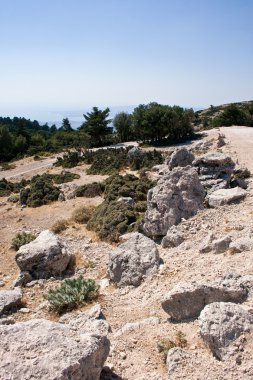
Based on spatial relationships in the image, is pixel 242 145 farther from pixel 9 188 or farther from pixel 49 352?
pixel 49 352

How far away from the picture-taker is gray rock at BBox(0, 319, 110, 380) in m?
5.18

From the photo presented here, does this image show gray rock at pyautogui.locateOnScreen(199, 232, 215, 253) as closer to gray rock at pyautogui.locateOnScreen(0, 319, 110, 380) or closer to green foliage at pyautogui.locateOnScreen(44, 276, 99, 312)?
green foliage at pyautogui.locateOnScreen(44, 276, 99, 312)

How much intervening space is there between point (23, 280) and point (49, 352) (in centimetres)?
851

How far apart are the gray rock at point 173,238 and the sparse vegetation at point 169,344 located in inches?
229

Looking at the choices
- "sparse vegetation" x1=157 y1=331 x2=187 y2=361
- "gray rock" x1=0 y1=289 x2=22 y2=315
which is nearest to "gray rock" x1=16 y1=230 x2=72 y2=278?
"gray rock" x1=0 y1=289 x2=22 y2=315

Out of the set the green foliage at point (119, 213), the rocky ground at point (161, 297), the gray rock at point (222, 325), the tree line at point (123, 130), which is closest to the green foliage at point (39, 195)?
the green foliage at point (119, 213)

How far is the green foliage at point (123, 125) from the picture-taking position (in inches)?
2203

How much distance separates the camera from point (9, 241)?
1919 cm

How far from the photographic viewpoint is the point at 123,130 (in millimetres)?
56812

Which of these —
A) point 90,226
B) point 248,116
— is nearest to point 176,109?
point 248,116

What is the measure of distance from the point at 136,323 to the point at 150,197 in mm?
8171

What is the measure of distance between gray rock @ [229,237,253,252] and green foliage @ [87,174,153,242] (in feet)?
19.5

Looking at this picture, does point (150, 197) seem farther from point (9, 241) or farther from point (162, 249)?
point (9, 241)

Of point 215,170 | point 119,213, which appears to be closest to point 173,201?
point 119,213
